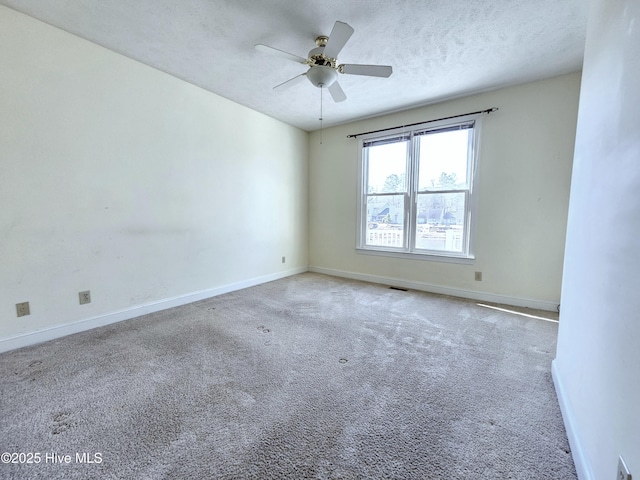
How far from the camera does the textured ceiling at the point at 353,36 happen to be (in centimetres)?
191

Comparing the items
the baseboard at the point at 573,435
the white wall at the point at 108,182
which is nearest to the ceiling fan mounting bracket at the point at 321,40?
the white wall at the point at 108,182

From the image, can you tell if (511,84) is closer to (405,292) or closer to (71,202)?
(405,292)

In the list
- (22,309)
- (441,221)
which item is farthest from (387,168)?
(22,309)

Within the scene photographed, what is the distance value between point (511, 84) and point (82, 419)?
4.68 metres

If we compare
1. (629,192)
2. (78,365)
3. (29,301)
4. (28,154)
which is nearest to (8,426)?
(78,365)

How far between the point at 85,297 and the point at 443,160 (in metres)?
4.31

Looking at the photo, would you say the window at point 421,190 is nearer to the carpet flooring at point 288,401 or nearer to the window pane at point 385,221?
the window pane at point 385,221

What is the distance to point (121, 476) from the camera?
3.47ft

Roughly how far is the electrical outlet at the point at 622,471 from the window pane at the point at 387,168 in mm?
3430

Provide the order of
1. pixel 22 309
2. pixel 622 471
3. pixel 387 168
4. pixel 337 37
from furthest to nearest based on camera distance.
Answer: pixel 387 168
pixel 22 309
pixel 337 37
pixel 622 471

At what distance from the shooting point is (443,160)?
3.55m

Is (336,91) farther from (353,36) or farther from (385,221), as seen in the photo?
(385,221)

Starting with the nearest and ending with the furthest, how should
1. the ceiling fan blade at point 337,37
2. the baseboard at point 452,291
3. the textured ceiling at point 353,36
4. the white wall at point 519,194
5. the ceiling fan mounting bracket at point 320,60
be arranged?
the ceiling fan blade at point 337,37 → the textured ceiling at point 353,36 → the ceiling fan mounting bracket at point 320,60 → the white wall at point 519,194 → the baseboard at point 452,291

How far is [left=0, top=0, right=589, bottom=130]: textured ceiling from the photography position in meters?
1.91
